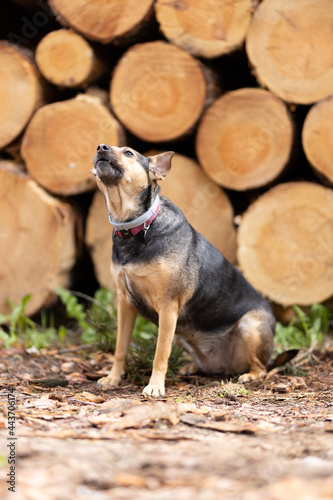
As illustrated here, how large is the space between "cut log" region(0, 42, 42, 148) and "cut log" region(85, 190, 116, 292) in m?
1.08

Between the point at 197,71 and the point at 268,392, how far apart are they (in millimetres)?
2913

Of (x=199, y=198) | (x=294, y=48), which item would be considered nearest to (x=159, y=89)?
(x=199, y=198)

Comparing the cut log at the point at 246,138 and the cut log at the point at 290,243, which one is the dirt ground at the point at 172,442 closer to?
the cut log at the point at 290,243

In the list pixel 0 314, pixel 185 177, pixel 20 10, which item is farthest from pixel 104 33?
pixel 0 314

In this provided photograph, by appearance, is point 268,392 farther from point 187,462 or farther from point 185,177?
point 185,177

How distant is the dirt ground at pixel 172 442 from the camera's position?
1.61m

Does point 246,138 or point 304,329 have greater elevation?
point 246,138

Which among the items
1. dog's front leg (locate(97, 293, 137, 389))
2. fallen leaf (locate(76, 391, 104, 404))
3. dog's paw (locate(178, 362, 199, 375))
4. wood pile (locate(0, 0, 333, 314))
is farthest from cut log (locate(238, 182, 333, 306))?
fallen leaf (locate(76, 391, 104, 404))

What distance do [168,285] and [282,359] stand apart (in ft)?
3.87

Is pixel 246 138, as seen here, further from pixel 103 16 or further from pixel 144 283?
pixel 144 283

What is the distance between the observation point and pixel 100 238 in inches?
208

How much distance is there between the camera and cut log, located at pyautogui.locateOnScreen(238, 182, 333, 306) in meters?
4.68

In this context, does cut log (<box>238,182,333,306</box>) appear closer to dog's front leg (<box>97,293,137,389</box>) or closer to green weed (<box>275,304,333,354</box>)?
green weed (<box>275,304,333,354</box>)

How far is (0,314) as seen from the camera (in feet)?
17.6
